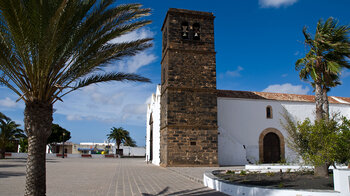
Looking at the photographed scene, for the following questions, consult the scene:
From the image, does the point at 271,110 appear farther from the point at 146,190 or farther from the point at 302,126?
the point at 146,190

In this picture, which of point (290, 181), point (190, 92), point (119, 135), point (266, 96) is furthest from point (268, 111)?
point (119, 135)

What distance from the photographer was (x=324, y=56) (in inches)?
412

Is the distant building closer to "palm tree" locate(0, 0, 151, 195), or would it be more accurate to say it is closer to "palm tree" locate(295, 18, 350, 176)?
"palm tree" locate(295, 18, 350, 176)

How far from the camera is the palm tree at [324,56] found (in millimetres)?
9898

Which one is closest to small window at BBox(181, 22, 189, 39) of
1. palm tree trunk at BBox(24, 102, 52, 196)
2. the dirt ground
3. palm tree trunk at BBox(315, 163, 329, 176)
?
the dirt ground

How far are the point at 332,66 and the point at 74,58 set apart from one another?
8.66 m

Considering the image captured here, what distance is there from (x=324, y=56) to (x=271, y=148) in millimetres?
10531

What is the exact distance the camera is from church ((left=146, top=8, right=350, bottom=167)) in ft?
54.4

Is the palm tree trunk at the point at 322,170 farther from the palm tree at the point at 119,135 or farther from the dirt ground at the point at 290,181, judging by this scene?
the palm tree at the point at 119,135

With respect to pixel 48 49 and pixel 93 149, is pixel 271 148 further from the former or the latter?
pixel 93 149

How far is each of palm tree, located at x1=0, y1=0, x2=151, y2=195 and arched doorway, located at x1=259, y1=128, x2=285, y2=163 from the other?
50.5 feet

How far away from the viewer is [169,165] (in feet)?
52.4

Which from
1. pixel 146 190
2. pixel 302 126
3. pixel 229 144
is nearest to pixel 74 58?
pixel 146 190

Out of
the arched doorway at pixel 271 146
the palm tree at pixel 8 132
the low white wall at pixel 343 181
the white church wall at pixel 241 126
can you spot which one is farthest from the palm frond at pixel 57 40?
the palm tree at pixel 8 132
